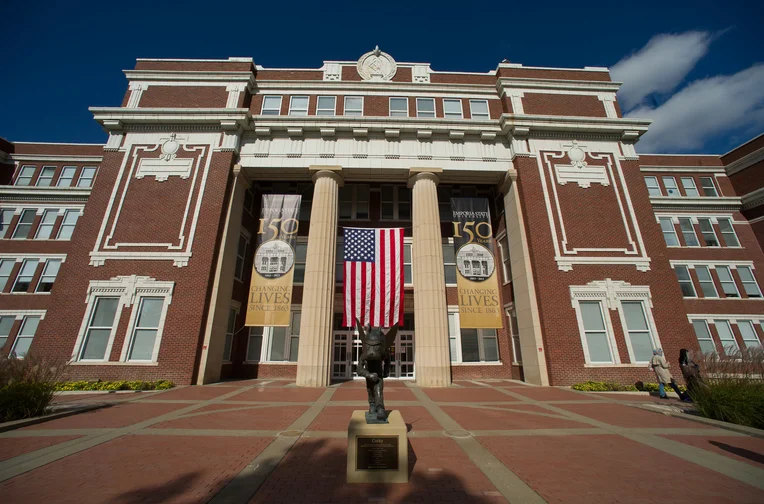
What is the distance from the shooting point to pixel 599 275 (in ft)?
51.5

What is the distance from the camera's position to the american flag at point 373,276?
14984 millimetres

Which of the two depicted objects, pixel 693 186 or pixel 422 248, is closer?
pixel 422 248

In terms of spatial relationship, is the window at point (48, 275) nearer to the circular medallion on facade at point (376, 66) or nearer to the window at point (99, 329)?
the window at point (99, 329)

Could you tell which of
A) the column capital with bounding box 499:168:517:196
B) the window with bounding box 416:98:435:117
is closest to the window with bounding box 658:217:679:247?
the column capital with bounding box 499:168:517:196

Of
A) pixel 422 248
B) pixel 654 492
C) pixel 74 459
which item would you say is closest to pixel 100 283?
pixel 74 459

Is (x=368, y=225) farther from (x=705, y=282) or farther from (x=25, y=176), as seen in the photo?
(x=25, y=176)

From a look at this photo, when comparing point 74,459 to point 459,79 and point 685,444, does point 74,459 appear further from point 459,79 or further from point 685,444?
point 459,79

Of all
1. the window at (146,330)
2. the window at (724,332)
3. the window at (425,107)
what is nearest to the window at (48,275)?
the window at (146,330)

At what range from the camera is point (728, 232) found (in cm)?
2372

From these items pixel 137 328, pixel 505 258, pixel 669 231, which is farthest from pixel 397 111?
pixel 669 231

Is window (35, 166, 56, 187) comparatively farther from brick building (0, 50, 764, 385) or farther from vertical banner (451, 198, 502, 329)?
vertical banner (451, 198, 502, 329)

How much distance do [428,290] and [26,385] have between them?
14.0 m

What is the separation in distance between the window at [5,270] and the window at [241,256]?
17899 mm

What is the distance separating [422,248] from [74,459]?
13.9 m
